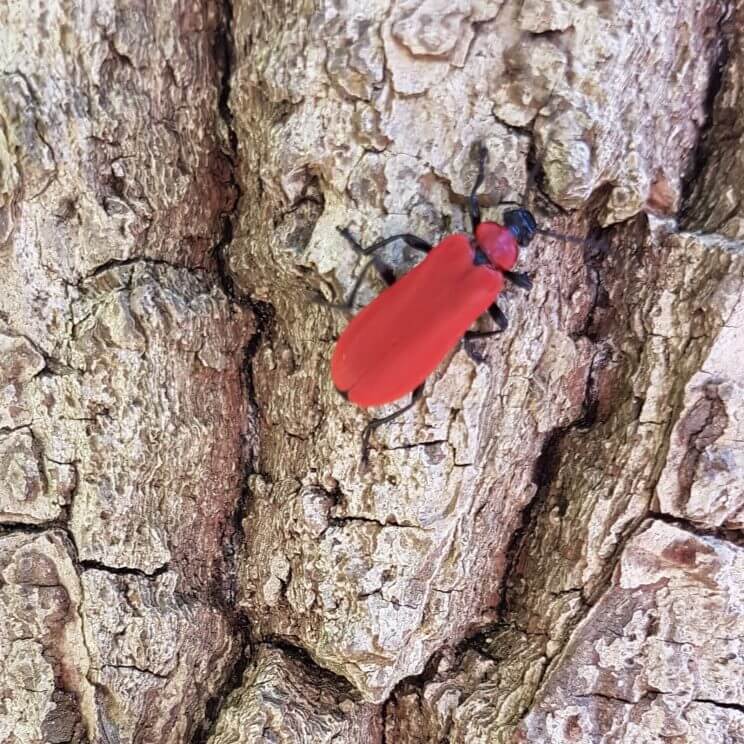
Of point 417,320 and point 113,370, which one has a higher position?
point 417,320

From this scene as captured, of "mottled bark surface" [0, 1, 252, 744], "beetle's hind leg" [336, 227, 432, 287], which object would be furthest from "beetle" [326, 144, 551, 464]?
"mottled bark surface" [0, 1, 252, 744]

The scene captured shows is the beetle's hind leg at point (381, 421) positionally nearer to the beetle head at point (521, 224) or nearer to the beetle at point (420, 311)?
the beetle at point (420, 311)

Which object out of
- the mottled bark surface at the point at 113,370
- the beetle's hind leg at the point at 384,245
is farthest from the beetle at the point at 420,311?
the mottled bark surface at the point at 113,370

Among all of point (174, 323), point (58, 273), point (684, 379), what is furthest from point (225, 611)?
point (684, 379)

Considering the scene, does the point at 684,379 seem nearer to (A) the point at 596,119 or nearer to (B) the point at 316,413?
(A) the point at 596,119

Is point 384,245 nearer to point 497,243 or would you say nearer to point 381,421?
point 497,243

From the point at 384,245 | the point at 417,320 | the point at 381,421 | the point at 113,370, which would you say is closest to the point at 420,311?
the point at 417,320
